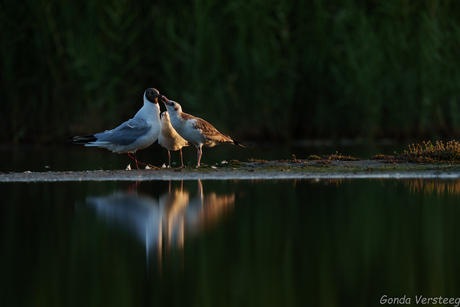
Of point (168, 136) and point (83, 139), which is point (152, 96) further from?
point (83, 139)

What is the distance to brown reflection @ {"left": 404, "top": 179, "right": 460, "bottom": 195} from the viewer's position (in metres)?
8.06

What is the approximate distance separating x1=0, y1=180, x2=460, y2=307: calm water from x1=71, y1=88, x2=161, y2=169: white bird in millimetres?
2350

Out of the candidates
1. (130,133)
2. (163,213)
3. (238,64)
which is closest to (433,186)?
(163,213)

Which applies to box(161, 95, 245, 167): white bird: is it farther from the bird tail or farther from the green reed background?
the green reed background

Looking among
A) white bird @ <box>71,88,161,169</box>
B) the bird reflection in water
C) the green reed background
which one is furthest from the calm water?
the green reed background

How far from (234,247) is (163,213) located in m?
1.65

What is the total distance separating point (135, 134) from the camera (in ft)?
35.0

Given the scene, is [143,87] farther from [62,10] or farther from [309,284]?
[309,284]

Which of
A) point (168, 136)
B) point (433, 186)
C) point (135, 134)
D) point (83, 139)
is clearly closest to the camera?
point (433, 186)

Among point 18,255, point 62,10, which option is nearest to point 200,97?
point 62,10

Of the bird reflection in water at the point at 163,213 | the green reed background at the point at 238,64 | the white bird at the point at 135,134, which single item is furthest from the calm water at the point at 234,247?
the green reed background at the point at 238,64

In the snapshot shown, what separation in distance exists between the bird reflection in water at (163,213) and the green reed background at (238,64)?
26.4ft

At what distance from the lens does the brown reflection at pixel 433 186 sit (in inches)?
317

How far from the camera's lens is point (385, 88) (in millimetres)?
16703
